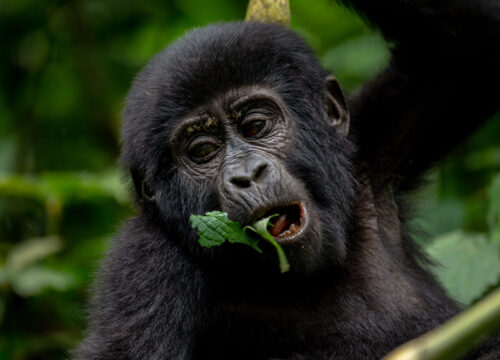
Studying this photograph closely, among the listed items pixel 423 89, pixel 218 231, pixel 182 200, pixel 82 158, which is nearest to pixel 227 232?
pixel 218 231

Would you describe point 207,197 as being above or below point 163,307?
above

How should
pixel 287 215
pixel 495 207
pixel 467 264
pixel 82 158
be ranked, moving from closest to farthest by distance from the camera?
pixel 287 215
pixel 495 207
pixel 467 264
pixel 82 158

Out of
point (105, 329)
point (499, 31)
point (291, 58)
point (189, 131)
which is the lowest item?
point (105, 329)

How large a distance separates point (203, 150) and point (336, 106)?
0.87m

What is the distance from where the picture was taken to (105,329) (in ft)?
12.2

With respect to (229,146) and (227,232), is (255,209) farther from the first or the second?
(229,146)

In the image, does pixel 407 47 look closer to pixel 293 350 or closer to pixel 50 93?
pixel 293 350

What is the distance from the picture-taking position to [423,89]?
4.35 meters

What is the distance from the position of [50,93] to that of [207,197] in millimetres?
5989

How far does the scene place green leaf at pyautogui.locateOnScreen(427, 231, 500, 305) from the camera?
4559 mm

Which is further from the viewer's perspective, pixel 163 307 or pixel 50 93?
pixel 50 93

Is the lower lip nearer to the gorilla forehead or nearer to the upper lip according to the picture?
the upper lip

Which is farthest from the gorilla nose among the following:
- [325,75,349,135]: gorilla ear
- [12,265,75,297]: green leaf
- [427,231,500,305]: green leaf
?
[12,265,75,297]: green leaf

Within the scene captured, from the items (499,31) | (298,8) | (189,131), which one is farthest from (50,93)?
(499,31)
